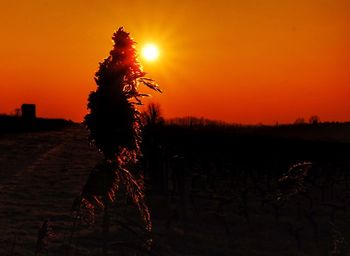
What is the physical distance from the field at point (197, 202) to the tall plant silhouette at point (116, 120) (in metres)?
0.56

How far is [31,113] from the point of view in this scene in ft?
150

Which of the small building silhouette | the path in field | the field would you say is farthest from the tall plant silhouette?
the small building silhouette

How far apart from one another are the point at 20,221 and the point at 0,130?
81.0 feet

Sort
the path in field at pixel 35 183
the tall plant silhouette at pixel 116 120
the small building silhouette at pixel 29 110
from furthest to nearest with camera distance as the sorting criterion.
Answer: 1. the small building silhouette at pixel 29 110
2. the path in field at pixel 35 183
3. the tall plant silhouette at pixel 116 120

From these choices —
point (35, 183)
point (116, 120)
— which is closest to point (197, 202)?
point (35, 183)

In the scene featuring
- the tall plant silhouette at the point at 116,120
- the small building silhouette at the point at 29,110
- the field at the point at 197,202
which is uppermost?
the small building silhouette at the point at 29,110

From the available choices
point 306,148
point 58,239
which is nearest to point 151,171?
point 58,239

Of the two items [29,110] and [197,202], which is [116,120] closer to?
[197,202]

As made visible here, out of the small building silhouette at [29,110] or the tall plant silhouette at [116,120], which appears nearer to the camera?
the tall plant silhouette at [116,120]

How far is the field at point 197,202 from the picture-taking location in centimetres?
1146

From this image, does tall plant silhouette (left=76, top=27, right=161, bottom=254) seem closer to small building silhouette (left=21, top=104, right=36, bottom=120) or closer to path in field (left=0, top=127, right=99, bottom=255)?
path in field (left=0, top=127, right=99, bottom=255)

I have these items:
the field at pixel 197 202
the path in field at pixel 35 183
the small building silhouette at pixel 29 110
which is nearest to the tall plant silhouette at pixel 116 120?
the field at pixel 197 202

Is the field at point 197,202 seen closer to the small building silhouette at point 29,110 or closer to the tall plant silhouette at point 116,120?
the tall plant silhouette at point 116,120

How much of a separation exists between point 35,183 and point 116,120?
42.5 ft
